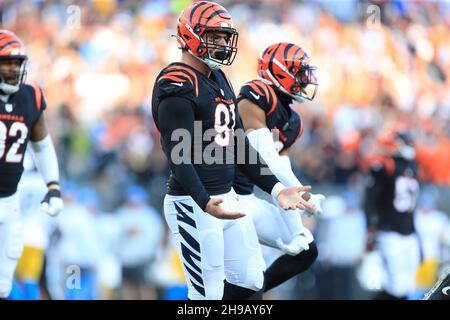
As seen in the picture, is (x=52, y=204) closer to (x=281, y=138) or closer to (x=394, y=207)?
(x=281, y=138)

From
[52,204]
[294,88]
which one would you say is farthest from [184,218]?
[294,88]

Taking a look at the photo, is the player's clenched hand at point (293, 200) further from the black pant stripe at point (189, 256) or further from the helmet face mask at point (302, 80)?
the helmet face mask at point (302, 80)

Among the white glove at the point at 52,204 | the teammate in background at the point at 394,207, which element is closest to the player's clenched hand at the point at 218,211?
the white glove at the point at 52,204

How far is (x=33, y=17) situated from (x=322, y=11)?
409 centimetres

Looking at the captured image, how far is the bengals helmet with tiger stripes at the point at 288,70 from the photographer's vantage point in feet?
20.7

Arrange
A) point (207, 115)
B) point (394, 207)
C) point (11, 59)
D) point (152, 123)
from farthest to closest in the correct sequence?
point (152, 123), point (394, 207), point (11, 59), point (207, 115)

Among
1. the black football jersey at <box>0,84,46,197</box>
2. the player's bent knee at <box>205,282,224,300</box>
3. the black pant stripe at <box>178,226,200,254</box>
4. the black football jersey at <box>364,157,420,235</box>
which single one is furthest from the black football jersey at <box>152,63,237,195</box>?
the black football jersey at <box>364,157,420,235</box>

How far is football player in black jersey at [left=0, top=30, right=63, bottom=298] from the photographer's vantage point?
610 centimetres

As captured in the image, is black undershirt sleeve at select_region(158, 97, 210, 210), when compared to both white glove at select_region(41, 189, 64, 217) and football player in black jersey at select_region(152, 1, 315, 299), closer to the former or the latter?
football player in black jersey at select_region(152, 1, 315, 299)

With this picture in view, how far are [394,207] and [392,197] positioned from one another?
101 mm

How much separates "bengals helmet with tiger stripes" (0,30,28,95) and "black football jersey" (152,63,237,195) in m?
1.36

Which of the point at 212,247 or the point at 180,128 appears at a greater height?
the point at 180,128

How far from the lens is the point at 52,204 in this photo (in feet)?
20.5
